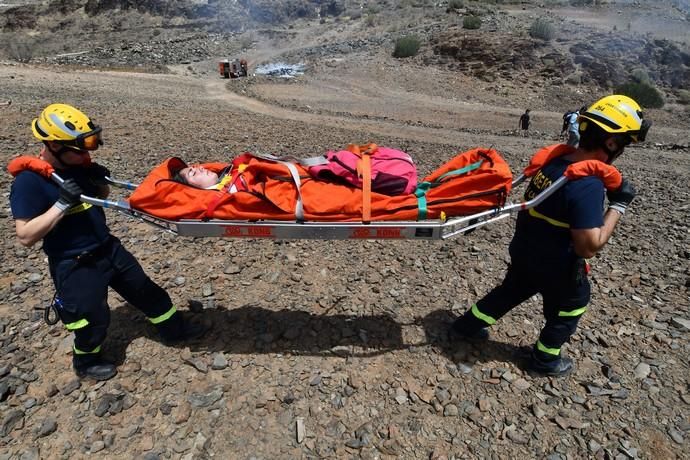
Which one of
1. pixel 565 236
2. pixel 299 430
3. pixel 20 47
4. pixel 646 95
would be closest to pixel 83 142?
pixel 299 430

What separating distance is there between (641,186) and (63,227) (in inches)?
351

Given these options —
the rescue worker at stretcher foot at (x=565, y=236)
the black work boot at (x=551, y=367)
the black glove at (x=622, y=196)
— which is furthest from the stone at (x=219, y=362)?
the black glove at (x=622, y=196)

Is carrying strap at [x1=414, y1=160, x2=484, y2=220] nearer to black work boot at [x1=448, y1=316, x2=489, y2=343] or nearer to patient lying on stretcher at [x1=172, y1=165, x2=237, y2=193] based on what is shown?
black work boot at [x1=448, y1=316, x2=489, y2=343]

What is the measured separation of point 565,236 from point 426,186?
105 centimetres

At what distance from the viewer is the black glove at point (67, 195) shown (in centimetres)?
278

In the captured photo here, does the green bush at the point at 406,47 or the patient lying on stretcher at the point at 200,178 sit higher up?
the patient lying on stretcher at the point at 200,178

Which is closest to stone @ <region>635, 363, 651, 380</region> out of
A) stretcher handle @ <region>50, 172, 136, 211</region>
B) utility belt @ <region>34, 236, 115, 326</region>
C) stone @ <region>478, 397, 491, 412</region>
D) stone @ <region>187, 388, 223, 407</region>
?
stone @ <region>478, 397, 491, 412</region>

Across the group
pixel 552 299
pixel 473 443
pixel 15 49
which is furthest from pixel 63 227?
pixel 15 49

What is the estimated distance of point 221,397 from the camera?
3285mm

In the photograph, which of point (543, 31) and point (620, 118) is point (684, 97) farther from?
point (620, 118)

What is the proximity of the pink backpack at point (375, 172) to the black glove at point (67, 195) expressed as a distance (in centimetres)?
158

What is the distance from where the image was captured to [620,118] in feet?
8.79

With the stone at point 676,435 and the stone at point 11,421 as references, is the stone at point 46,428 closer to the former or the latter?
the stone at point 11,421

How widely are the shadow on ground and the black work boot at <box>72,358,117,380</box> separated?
0.67 ft
